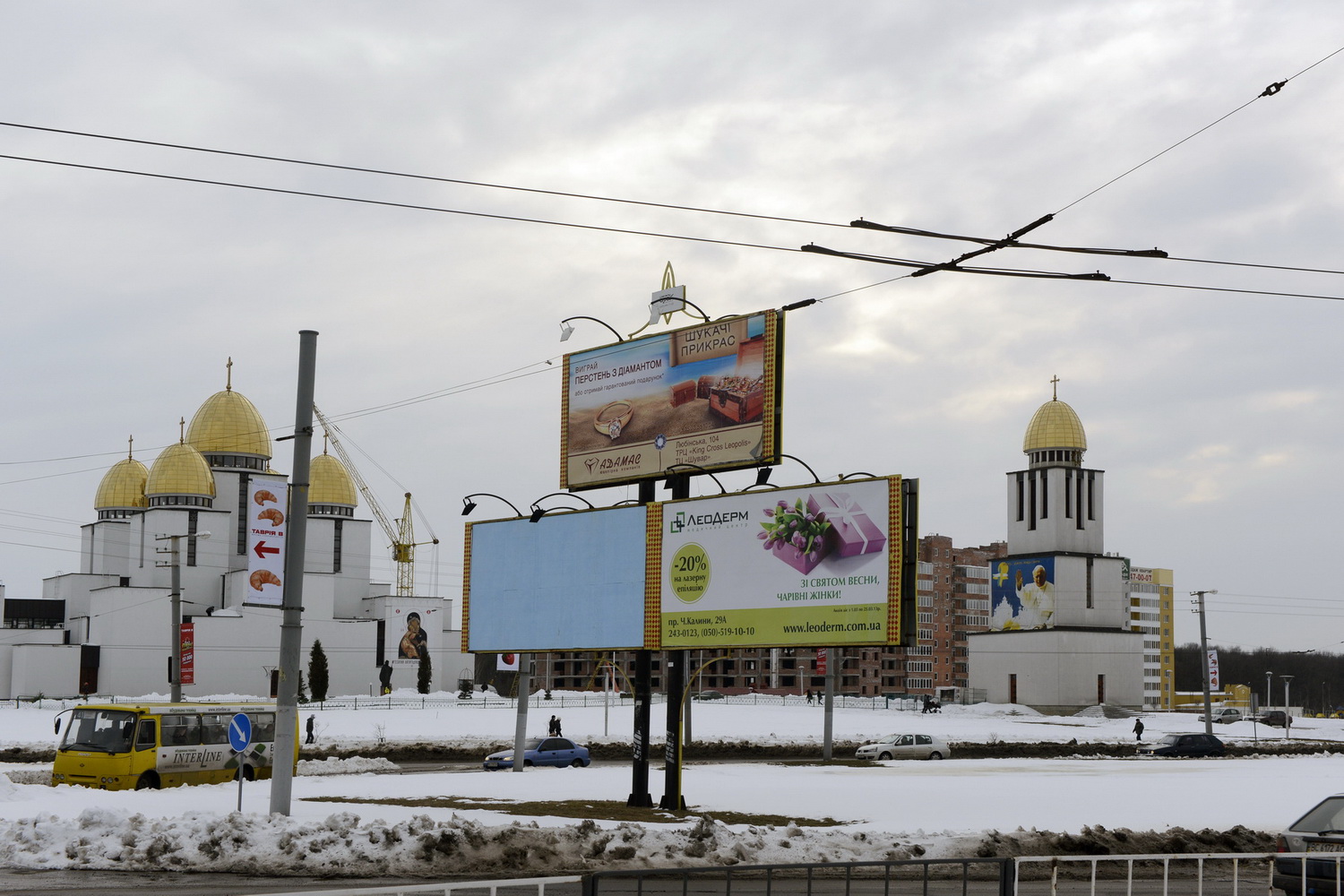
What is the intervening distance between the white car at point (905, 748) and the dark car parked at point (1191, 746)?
11532 millimetres

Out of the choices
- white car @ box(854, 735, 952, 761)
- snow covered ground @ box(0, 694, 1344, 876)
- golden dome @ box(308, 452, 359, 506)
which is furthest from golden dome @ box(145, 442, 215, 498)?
white car @ box(854, 735, 952, 761)

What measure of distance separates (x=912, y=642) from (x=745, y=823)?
4.28 meters

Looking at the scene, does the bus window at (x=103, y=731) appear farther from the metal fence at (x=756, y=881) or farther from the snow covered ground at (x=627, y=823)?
the metal fence at (x=756, y=881)

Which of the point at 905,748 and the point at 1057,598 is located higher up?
the point at 1057,598

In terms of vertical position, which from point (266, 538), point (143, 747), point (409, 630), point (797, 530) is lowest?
point (143, 747)

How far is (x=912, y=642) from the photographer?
2350 centimetres

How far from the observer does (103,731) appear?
2808 cm

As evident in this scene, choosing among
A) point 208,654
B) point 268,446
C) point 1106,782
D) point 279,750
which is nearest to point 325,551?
point 268,446

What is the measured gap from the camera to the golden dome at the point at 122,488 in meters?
104

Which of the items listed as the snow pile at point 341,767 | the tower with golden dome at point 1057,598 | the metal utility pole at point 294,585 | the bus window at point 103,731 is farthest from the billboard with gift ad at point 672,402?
the tower with golden dome at point 1057,598

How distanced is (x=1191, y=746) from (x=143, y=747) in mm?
43404

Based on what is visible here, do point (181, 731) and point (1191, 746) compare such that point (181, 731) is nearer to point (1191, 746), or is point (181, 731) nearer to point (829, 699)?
point (829, 699)

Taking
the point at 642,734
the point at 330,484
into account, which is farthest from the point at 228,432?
the point at 642,734

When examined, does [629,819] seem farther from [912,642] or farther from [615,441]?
[615,441]
